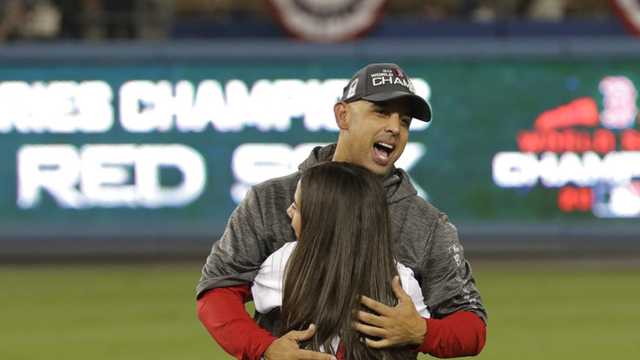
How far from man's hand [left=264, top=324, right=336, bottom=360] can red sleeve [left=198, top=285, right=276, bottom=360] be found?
47mm

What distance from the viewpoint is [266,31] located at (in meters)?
16.3

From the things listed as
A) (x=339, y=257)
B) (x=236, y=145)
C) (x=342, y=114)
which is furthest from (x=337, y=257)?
(x=236, y=145)

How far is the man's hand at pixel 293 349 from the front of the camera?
3844mm

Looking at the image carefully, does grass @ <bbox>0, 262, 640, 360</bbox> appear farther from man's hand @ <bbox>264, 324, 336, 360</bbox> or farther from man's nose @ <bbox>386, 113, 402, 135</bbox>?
man's hand @ <bbox>264, 324, 336, 360</bbox>

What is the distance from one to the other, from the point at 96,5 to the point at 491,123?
13.8 feet

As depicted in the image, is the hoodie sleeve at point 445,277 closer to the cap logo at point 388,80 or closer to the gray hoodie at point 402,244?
the gray hoodie at point 402,244

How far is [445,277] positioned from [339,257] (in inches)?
17.0

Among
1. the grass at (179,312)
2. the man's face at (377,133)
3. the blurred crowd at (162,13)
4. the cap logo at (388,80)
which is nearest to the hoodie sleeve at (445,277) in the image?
the man's face at (377,133)

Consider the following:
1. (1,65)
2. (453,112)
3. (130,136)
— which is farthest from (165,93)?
(453,112)

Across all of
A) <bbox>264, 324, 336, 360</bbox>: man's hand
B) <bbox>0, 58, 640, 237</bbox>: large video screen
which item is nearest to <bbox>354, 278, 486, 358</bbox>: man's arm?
<bbox>264, 324, 336, 360</bbox>: man's hand

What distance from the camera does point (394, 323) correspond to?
3.86 meters

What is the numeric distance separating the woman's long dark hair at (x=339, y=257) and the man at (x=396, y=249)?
7.4 inches

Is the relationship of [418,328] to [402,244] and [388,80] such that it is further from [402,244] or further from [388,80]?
[388,80]

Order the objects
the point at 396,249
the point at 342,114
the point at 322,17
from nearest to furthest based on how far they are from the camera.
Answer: the point at 396,249 → the point at 342,114 → the point at 322,17
